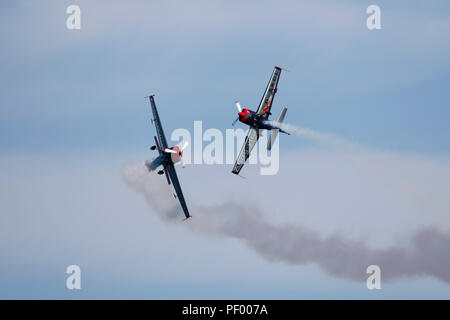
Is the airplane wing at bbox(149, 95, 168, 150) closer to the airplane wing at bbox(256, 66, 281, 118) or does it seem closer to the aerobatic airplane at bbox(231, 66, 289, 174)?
the aerobatic airplane at bbox(231, 66, 289, 174)

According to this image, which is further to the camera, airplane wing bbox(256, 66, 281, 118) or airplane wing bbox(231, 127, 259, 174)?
airplane wing bbox(231, 127, 259, 174)

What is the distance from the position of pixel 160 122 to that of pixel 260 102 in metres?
12.6

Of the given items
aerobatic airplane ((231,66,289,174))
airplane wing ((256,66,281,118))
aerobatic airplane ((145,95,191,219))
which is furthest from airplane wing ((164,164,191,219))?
airplane wing ((256,66,281,118))

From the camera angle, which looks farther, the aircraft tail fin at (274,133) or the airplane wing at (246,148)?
the airplane wing at (246,148)

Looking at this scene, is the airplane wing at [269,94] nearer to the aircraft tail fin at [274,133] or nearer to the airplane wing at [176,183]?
the aircraft tail fin at [274,133]

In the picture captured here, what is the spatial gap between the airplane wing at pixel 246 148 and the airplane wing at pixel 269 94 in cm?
295

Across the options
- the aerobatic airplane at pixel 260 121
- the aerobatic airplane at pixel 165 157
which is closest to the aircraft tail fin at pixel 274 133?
the aerobatic airplane at pixel 260 121

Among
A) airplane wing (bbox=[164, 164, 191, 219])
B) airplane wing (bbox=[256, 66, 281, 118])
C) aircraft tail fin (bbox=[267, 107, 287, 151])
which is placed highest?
airplane wing (bbox=[256, 66, 281, 118])

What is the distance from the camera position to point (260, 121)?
10375cm

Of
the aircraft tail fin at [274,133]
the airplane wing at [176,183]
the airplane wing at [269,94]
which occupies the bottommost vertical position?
the airplane wing at [176,183]

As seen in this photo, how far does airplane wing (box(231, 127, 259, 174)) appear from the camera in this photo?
354 feet

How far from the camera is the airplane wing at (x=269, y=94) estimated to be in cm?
10506
